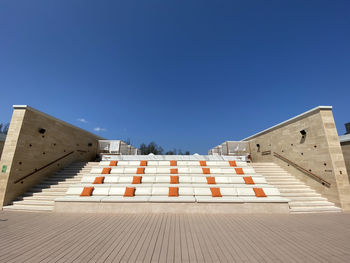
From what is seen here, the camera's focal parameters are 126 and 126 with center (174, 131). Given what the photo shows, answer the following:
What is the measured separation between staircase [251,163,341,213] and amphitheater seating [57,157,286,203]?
0.95 metres

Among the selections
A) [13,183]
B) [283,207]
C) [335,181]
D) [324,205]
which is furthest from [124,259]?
[335,181]

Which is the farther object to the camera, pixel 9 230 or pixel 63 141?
pixel 63 141

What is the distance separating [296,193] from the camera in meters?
7.05

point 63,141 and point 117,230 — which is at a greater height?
point 63,141

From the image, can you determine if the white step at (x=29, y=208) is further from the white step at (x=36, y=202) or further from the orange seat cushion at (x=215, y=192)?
the orange seat cushion at (x=215, y=192)

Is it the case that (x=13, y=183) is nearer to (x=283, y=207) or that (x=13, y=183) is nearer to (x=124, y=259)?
(x=124, y=259)

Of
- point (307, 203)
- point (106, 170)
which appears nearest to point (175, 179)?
point (106, 170)

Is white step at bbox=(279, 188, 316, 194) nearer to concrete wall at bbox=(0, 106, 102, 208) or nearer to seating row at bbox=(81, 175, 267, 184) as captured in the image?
seating row at bbox=(81, 175, 267, 184)

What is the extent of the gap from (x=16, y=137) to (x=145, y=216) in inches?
320

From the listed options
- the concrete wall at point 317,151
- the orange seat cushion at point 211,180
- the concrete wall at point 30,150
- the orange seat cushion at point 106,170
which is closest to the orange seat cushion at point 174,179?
the orange seat cushion at point 211,180

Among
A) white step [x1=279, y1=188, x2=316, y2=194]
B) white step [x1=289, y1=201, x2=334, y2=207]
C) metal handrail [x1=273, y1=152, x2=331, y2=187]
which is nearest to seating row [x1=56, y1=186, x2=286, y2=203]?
white step [x1=289, y1=201, x2=334, y2=207]

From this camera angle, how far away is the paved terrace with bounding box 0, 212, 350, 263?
2967 mm

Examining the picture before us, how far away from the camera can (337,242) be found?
11.7ft

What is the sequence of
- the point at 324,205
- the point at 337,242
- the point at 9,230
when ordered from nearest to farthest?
the point at 337,242 → the point at 9,230 → the point at 324,205
